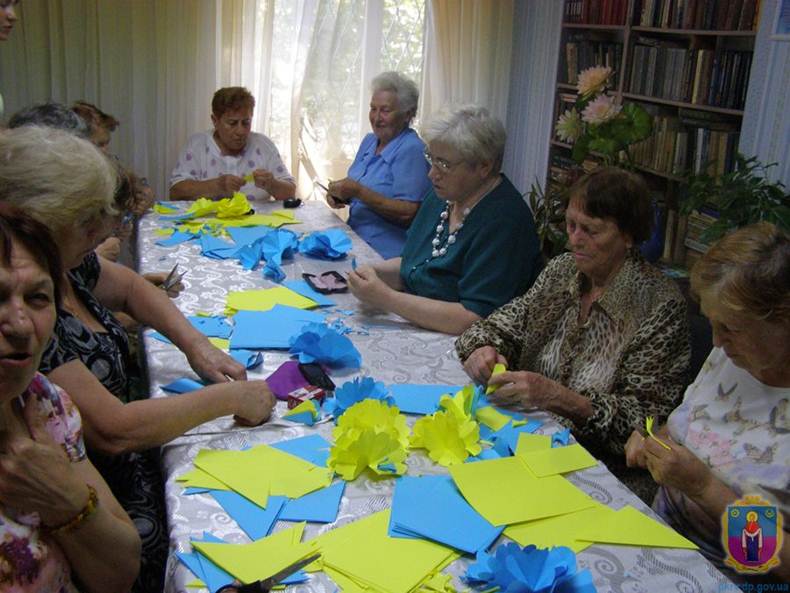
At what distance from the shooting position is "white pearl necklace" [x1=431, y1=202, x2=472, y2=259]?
7.65 ft

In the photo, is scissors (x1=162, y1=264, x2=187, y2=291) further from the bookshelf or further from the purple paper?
the bookshelf

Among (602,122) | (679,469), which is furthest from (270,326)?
(602,122)

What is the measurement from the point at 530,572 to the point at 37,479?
2.26ft

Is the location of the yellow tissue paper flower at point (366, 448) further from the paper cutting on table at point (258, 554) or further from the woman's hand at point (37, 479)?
the woman's hand at point (37, 479)

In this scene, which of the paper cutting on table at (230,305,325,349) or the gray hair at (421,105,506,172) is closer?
the paper cutting on table at (230,305,325,349)

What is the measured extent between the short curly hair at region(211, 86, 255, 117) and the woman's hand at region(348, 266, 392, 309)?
67.8 inches

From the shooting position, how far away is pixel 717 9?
3355 mm

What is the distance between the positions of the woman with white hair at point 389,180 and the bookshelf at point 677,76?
102 cm

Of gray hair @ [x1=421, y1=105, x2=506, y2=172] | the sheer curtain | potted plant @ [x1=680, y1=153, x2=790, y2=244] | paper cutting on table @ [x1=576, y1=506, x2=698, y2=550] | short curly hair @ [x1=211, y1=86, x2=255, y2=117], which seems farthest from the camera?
the sheer curtain

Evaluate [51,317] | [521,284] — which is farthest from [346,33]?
[51,317]

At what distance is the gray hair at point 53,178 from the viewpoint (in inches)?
53.1

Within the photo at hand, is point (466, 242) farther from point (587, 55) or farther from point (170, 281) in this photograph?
point (587, 55)

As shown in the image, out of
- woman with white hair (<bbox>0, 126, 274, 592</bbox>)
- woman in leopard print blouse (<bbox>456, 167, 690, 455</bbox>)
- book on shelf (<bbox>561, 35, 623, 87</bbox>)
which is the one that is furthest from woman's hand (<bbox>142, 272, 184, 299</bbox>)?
book on shelf (<bbox>561, 35, 623, 87</bbox>)

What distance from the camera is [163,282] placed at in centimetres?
228
